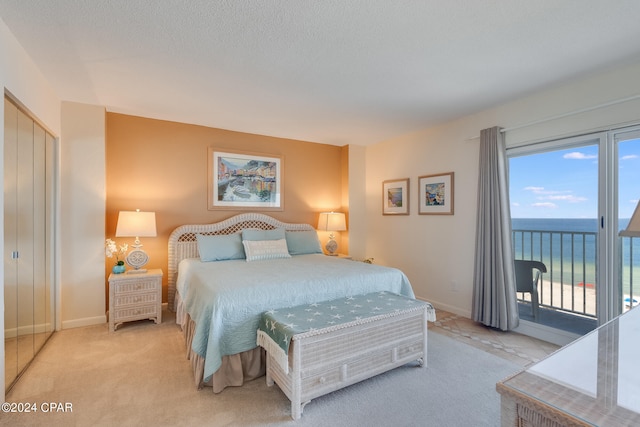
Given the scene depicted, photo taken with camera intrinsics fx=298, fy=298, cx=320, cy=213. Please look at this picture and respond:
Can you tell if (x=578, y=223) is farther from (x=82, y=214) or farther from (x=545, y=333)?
(x=82, y=214)

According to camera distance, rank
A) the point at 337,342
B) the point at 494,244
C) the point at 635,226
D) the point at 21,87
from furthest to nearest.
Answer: the point at 494,244 < the point at 21,87 < the point at 337,342 < the point at 635,226

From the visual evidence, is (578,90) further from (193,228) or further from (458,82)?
(193,228)

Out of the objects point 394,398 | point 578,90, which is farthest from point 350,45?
point 394,398

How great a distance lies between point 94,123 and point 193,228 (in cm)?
166

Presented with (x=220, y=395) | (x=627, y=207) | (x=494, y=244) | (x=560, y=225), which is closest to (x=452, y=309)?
(x=494, y=244)

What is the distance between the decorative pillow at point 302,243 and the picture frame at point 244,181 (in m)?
0.63

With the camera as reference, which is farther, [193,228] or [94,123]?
[193,228]

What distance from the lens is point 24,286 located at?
2457 mm

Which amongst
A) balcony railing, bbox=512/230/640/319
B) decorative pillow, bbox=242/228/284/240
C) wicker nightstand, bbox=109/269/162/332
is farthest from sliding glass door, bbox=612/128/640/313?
wicker nightstand, bbox=109/269/162/332

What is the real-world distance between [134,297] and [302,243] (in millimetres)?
2153

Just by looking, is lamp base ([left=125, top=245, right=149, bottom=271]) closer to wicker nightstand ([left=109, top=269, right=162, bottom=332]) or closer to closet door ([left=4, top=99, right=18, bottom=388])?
wicker nightstand ([left=109, top=269, right=162, bottom=332])

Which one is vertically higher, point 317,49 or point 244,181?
point 317,49

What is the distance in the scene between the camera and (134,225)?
3.39 meters

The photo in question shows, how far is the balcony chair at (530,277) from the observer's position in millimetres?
3305
